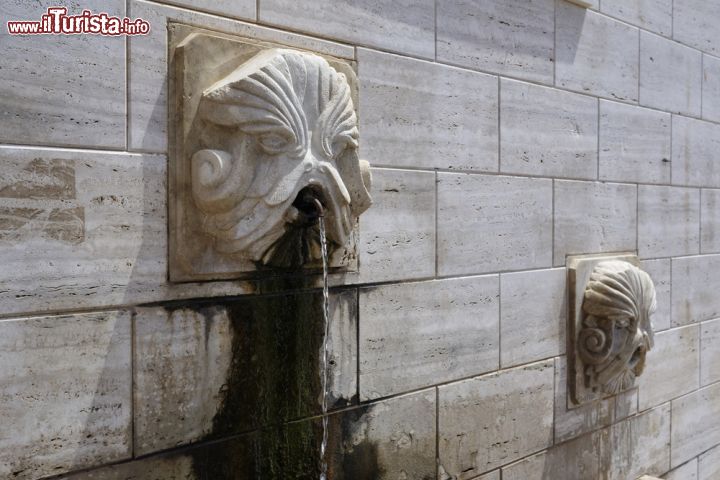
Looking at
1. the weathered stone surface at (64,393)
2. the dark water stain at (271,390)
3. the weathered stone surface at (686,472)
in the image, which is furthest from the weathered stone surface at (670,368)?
the weathered stone surface at (64,393)

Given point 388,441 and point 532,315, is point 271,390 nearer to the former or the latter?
point 388,441

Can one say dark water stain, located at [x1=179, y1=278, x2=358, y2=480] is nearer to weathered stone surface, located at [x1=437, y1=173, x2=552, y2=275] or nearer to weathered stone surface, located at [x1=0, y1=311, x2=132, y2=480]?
weathered stone surface, located at [x1=0, y1=311, x2=132, y2=480]

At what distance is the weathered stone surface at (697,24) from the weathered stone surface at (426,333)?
2.76 metres

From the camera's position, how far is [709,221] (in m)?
6.09

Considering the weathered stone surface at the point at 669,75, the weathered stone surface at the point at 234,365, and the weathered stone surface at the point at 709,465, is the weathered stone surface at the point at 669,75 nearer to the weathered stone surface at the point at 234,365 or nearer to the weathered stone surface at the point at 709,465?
the weathered stone surface at the point at 709,465

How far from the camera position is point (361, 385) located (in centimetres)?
351

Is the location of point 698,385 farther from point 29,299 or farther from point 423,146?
point 29,299

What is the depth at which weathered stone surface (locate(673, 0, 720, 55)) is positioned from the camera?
18.6 ft

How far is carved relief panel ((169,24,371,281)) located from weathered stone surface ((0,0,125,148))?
23 centimetres

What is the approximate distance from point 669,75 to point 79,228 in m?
4.44

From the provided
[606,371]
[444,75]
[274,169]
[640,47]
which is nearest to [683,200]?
[640,47]

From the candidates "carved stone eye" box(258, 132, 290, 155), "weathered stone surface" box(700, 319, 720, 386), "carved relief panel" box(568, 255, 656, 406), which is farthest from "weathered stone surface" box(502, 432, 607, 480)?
"carved stone eye" box(258, 132, 290, 155)

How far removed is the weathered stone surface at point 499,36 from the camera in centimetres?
394

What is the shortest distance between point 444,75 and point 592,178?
4.89 ft
